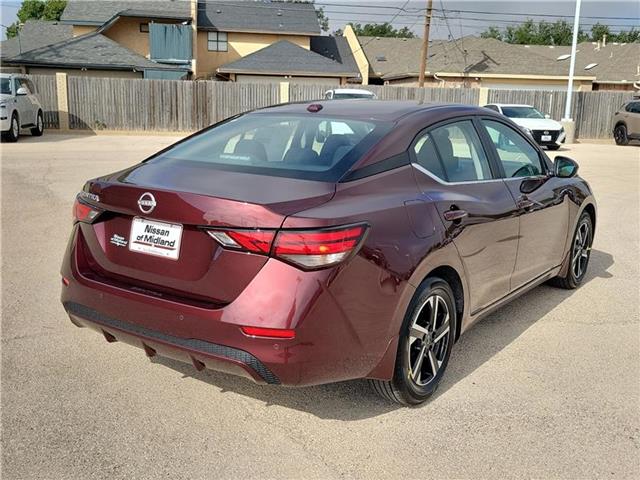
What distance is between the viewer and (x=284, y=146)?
12.6ft

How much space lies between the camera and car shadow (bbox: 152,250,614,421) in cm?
366

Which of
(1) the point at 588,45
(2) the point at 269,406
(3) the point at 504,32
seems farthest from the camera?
(3) the point at 504,32

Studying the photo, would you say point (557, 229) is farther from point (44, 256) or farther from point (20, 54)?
point (20, 54)

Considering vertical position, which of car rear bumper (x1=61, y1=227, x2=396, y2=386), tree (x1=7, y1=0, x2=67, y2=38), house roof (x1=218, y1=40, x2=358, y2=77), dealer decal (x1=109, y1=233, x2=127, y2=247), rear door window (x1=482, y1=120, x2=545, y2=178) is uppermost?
tree (x1=7, y1=0, x2=67, y2=38)

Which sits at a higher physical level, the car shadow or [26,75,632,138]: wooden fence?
[26,75,632,138]: wooden fence

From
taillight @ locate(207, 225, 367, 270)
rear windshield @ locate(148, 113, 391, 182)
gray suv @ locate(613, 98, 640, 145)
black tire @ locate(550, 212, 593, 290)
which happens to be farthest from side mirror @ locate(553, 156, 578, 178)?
gray suv @ locate(613, 98, 640, 145)

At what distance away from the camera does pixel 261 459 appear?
123 inches

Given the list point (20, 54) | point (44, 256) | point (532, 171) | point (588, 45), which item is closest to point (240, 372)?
point (532, 171)

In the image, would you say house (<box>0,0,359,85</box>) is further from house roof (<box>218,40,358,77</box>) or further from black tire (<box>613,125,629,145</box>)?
black tire (<box>613,125,629,145</box>)

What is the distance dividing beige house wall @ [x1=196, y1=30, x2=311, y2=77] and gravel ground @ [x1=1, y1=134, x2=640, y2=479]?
3745 cm

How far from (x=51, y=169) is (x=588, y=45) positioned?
4892 cm

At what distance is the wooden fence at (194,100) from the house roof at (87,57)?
6.45 meters

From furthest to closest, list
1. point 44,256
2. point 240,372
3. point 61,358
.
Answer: point 44,256, point 61,358, point 240,372

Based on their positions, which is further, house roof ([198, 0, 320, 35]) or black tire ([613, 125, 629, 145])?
house roof ([198, 0, 320, 35])
